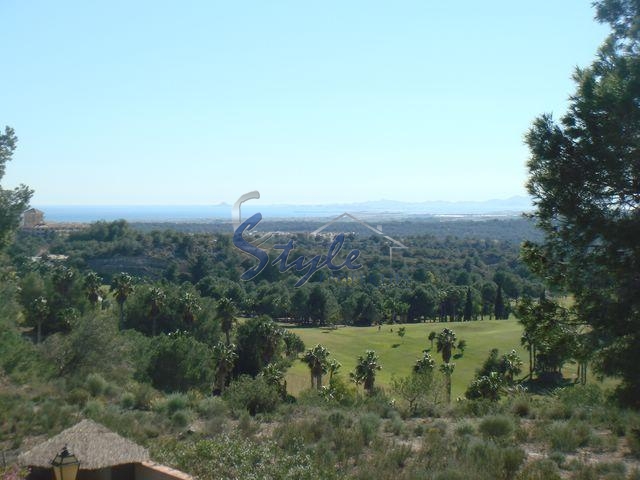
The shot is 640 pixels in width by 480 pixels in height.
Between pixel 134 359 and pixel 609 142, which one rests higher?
pixel 609 142

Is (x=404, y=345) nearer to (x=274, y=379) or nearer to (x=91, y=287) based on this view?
(x=91, y=287)

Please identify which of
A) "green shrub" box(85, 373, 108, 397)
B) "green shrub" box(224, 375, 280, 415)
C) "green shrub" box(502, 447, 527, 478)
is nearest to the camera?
"green shrub" box(502, 447, 527, 478)

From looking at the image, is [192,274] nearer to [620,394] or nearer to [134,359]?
[134,359]

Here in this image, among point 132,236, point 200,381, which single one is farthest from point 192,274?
point 200,381

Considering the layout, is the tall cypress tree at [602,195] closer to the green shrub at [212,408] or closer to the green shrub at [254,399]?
the green shrub at [212,408]

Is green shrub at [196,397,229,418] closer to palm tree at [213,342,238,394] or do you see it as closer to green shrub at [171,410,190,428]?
green shrub at [171,410,190,428]

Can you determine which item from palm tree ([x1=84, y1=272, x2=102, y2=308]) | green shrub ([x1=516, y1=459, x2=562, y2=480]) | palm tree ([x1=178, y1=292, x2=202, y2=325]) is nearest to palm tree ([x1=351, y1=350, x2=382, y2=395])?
palm tree ([x1=178, y1=292, x2=202, y2=325])
